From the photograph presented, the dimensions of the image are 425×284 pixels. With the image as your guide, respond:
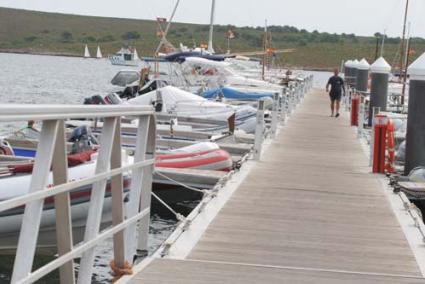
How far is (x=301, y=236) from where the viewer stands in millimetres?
9172

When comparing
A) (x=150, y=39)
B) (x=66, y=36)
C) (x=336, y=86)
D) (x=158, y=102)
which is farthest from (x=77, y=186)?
(x=66, y=36)

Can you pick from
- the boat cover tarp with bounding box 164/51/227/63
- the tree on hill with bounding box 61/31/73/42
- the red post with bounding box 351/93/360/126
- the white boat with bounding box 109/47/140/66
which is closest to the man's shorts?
the red post with bounding box 351/93/360/126

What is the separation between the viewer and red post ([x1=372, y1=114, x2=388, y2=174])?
592 inches

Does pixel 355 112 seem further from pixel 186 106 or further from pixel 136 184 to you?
pixel 136 184

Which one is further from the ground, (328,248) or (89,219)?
(89,219)

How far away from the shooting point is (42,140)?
4867 mm

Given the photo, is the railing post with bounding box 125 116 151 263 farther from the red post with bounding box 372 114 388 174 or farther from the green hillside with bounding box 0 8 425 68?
the green hillside with bounding box 0 8 425 68

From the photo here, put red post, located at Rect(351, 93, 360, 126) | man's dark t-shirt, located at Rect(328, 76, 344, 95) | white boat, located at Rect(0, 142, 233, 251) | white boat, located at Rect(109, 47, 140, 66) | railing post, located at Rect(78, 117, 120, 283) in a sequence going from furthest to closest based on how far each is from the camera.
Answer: white boat, located at Rect(109, 47, 140, 66)
man's dark t-shirt, located at Rect(328, 76, 344, 95)
red post, located at Rect(351, 93, 360, 126)
white boat, located at Rect(0, 142, 233, 251)
railing post, located at Rect(78, 117, 120, 283)

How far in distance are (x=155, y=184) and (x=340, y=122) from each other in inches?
531

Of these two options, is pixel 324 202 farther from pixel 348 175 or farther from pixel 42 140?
pixel 42 140

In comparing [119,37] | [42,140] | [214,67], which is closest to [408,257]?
[42,140]

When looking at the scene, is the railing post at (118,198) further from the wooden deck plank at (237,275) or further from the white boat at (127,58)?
the white boat at (127,58)

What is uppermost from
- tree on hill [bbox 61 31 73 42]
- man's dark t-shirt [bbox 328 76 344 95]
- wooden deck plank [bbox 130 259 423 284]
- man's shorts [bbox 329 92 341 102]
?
tree on hill [bbox 61 31 73 42]

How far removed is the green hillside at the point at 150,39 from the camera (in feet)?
464
